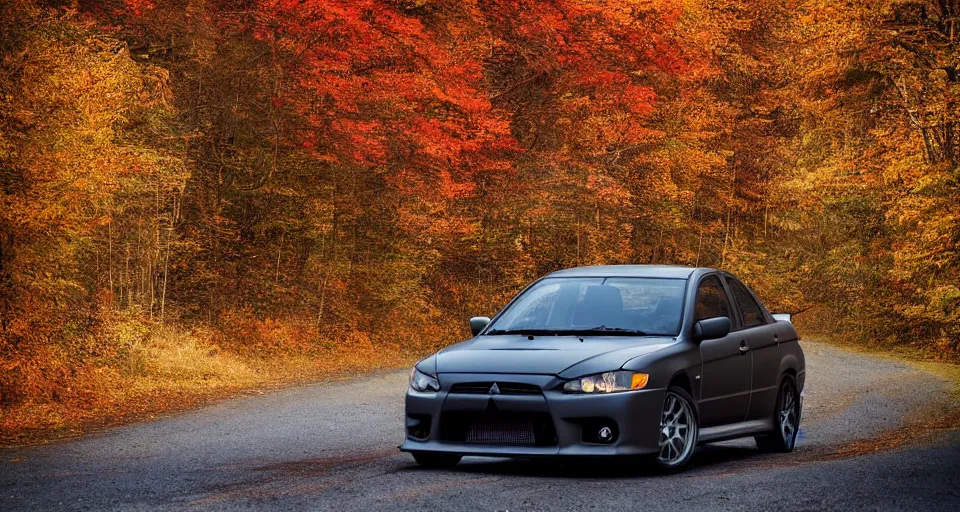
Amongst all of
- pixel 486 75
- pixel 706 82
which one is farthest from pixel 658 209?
pixel 486 75

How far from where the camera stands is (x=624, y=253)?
3775cm

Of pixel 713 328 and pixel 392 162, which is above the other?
pixel 392 162

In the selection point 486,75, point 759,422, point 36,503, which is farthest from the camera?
point 486,75

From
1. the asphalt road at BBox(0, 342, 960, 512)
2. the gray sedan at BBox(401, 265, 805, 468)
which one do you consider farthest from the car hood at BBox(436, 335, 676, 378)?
the asphalt road at BBox(0, 342, 960, 512)

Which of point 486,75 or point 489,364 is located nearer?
point 489,364

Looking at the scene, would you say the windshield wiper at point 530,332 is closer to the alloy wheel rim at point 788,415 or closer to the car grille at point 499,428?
the car grille at point 499,428

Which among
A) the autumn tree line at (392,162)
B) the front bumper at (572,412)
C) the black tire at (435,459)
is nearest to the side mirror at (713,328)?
the front bumper at (572,412)

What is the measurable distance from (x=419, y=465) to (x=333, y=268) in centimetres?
1891

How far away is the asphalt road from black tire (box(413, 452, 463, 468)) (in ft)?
0.31

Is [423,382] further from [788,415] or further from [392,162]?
[392,162]

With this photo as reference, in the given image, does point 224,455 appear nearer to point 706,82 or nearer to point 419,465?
point 419,465

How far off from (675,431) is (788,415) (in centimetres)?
255

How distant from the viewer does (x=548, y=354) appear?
32.4ft

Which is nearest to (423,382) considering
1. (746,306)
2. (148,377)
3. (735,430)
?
(735,430)
